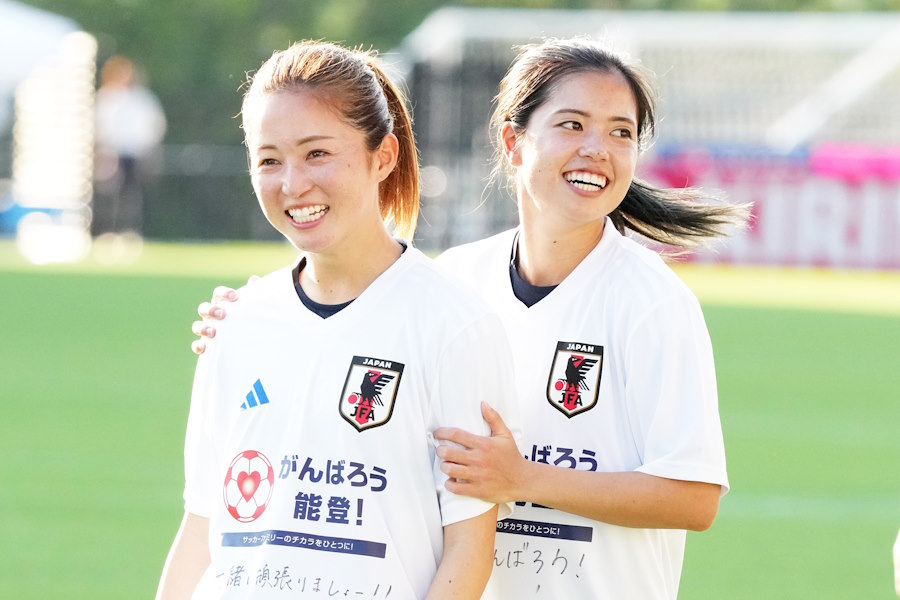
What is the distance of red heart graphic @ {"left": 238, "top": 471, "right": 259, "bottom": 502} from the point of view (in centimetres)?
316

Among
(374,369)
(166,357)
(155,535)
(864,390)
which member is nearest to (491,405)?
(374,369)

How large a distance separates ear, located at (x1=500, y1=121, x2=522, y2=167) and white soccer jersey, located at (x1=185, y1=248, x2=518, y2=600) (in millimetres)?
585

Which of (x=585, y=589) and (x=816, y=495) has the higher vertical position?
(x=816, y=495)

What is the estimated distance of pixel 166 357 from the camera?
11.6m

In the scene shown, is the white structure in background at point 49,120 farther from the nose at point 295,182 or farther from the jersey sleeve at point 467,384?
the jersey sleeve at point 467,384

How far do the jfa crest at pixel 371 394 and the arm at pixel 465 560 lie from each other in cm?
25

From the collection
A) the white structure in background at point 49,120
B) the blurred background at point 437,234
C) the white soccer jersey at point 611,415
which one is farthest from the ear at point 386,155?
the white structure in background at point 49,120

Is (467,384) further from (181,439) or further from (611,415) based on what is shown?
(181,439)

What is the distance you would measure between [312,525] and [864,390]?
818cm

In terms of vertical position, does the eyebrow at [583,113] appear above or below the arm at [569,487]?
above

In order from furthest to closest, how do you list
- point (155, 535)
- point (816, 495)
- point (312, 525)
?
1. point (816, 495)
2. point (155, 535)
3. point (312, 525)

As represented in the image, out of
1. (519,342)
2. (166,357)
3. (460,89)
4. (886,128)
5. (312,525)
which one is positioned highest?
(886,128)

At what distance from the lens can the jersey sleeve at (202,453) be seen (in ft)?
10.8

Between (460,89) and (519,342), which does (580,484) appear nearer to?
(519,342)
